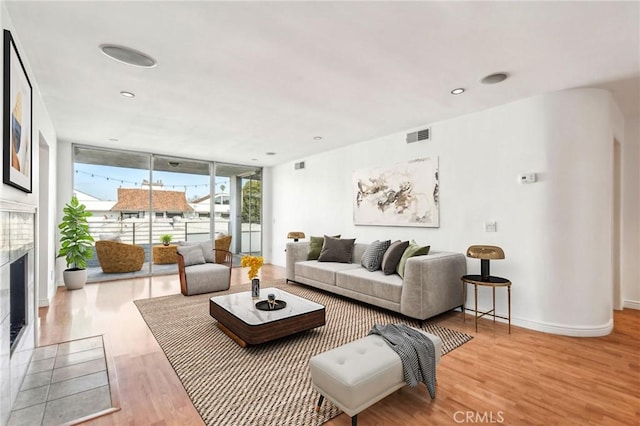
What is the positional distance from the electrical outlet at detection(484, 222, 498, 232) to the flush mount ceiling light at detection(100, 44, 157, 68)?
398 cm

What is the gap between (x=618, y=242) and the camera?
419 cm

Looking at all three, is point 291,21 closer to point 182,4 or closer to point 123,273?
point 182,4

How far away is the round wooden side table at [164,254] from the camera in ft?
22.0

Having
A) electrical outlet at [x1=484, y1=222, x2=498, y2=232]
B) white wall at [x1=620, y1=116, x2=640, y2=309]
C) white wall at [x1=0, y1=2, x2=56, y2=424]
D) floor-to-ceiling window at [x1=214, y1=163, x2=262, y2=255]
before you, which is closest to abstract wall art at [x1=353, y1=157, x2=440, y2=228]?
electrical outlet at [x1=484, y1=222, x2=498, y2=232]

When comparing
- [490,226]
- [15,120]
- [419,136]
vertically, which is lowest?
[490,226]

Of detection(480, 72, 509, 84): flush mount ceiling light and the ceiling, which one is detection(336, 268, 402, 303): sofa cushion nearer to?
the ceiling

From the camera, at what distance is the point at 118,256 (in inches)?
242

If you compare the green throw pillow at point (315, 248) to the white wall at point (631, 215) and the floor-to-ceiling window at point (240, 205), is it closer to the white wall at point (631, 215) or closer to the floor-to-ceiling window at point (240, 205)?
the floor-to-ceiling window at point (240, 205)

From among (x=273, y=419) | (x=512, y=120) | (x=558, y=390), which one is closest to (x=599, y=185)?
(x=512, y=120)

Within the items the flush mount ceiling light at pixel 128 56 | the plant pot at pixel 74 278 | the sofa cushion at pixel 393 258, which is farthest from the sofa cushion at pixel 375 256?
the plant pot at pixel 74 278

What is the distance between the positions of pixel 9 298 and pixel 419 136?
4712 mm

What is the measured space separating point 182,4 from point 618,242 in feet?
18.4

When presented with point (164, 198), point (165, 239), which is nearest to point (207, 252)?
point (165, 239)

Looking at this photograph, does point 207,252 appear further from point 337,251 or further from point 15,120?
point 15,120
